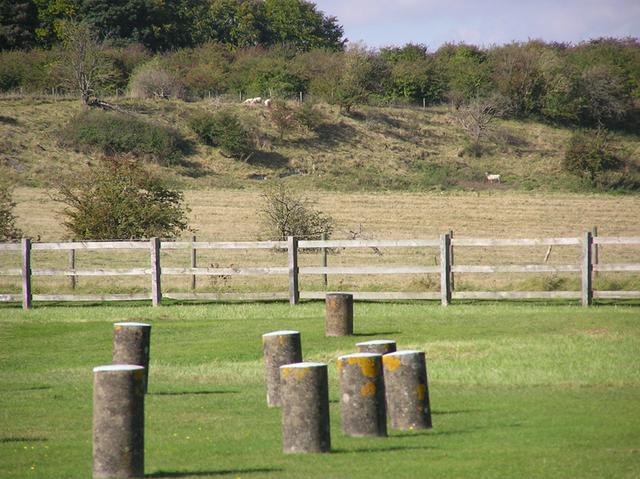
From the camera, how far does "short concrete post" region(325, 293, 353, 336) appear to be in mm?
18375

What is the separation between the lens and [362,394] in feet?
31.7

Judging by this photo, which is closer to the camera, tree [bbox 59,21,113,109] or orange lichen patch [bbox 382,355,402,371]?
orange lichen patch [bbox 382,355,402,371]

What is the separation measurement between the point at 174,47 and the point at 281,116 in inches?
1274

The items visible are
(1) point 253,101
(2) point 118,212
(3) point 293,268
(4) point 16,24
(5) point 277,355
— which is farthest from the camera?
(4) point 16,24

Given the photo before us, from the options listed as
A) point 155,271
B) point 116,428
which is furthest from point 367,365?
point 155,271

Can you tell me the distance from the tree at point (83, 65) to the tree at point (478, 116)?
25732 millimetres

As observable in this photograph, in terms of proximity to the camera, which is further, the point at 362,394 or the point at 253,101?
the point at 253,101

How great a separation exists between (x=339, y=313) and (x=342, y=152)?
5331 centimetres

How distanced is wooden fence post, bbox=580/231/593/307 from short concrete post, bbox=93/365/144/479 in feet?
52.2

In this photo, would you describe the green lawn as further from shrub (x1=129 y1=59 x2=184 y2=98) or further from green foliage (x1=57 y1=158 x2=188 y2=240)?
shrub (x1=129 y1=59 x2=184 y2=98)

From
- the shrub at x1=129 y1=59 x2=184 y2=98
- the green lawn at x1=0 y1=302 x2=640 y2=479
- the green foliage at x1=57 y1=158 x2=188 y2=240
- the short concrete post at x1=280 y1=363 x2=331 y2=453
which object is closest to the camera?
A: the green lawn at x1=0 y1=302 x2=640 y2=479

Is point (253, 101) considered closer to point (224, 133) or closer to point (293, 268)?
point (224, 133)

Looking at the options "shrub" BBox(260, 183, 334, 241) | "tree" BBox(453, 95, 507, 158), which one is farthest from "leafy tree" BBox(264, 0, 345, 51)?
"shrub" BBox(260, 183, 334, 241)

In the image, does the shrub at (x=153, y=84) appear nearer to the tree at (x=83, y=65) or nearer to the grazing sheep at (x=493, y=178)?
the tree at (x=83, y=65)
